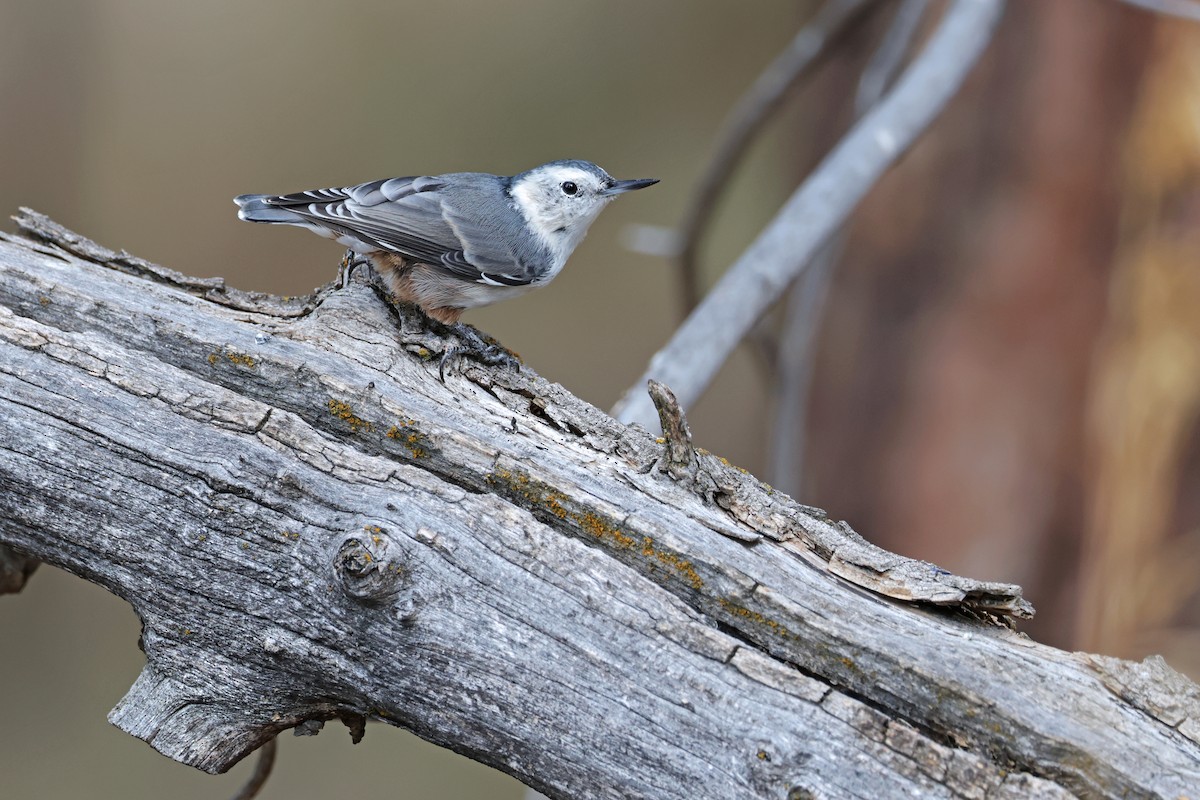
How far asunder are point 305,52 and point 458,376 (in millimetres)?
2988

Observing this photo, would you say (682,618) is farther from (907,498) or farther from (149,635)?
(907,498)

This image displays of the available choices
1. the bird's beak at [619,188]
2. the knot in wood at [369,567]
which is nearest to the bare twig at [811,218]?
the bird's beak at [619,188]

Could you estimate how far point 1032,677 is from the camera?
1.32 metres

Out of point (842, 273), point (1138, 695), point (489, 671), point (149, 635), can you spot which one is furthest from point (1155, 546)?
point (149, 635)

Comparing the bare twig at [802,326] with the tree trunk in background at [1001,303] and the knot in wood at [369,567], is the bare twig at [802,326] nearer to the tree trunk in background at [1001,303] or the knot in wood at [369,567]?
the tree trunk in background at [1001,303]

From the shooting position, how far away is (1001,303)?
301 cm

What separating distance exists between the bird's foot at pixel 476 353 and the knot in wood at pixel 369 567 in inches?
15.1

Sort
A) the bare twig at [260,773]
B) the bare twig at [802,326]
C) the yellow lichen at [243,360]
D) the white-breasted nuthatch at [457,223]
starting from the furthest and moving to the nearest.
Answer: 1. the bare twig at [802,326]
2. the white-breasted nuthatch at [457,223]
3. the bare twig at [260,773]
4. the yellow lichen at [243,360]

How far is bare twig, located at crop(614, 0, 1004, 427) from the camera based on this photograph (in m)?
1.89

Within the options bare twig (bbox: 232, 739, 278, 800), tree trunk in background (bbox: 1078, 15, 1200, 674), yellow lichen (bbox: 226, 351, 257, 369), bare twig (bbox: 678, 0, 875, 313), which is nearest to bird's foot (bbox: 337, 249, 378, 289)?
yellow lichen (bbox: 226, 351, 257, 369)

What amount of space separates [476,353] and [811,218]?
82cm

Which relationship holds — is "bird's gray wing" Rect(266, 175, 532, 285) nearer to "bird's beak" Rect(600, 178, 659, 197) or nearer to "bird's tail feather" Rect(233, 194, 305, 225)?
"bird's tail feather" Rect(233, 194, 305, 225)

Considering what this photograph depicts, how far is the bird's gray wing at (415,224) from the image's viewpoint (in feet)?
6.72

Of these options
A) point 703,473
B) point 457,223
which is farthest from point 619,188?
point 703,473
